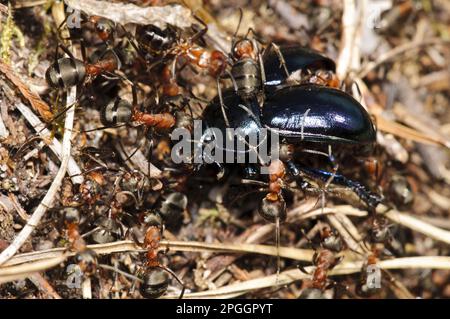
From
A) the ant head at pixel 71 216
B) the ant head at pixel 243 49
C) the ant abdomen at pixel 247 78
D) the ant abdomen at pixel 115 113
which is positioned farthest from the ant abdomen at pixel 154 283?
the ant head at pixel 243 49

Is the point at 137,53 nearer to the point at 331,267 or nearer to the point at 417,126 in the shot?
the point at 331,267

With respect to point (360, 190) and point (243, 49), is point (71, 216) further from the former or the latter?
point (360, 190)

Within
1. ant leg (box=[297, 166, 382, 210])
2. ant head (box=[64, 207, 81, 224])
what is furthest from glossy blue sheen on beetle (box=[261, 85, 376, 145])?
ant head (box=[64, 207, 81, 224])

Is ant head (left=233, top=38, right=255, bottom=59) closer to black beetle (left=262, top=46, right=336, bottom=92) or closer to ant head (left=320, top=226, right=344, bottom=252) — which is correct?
black beetle (left=262, top=46, right=336, bottom=92)

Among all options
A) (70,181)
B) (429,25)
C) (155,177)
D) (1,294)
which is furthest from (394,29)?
(1,294)

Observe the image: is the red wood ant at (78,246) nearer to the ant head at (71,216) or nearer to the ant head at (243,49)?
the ant head at (71,216)

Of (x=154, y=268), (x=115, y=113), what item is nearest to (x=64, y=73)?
A: (x=115, y=113)
